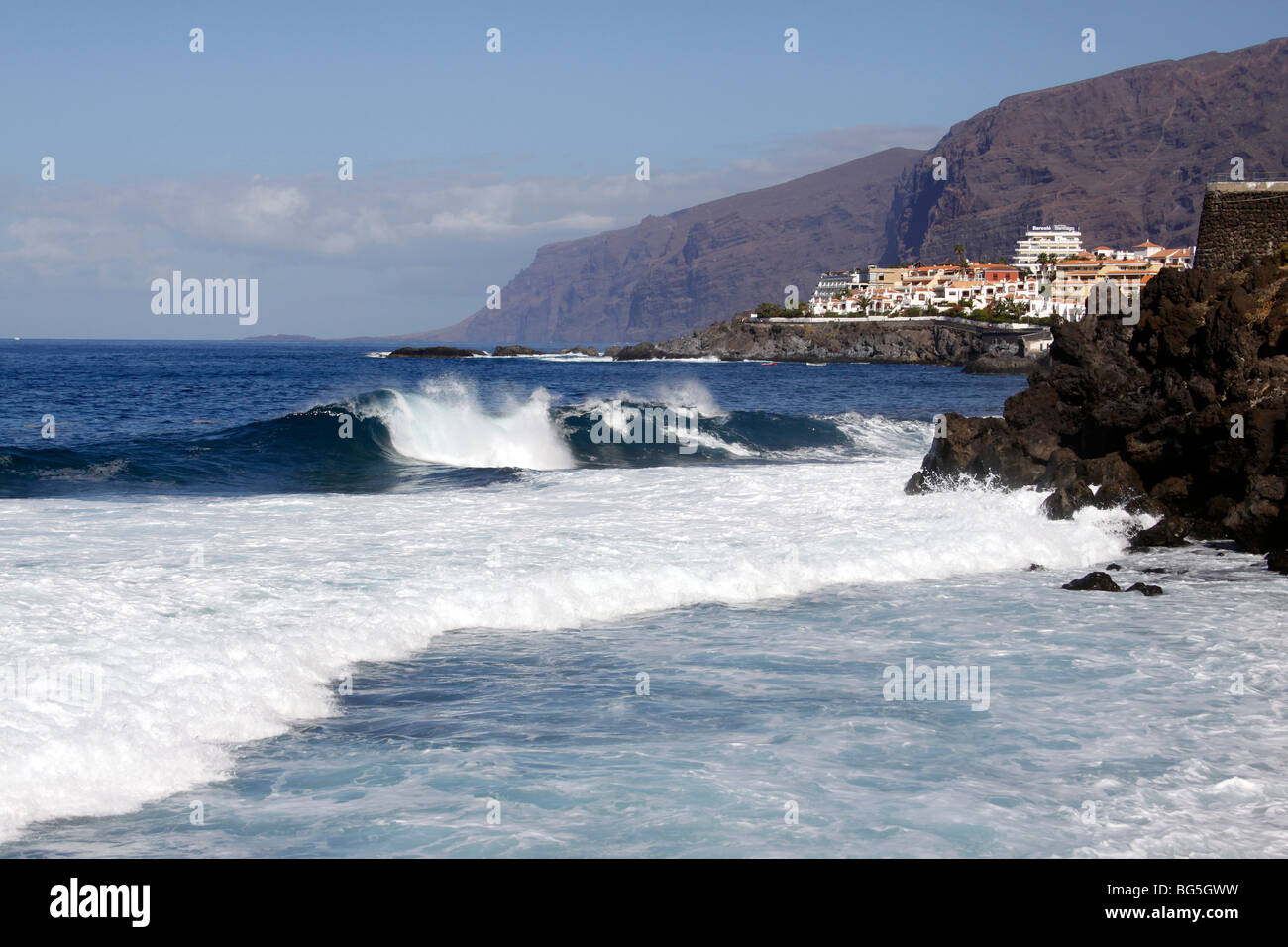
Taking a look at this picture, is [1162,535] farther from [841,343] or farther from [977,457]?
[841,343]

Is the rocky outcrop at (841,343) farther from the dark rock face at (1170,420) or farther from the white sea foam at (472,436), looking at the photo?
the dark rock face at (1170,420)

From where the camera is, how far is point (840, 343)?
145 metres

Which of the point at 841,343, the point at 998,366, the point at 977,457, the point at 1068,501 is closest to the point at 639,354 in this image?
the point at 841,343

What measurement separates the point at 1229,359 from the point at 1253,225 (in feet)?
47.2

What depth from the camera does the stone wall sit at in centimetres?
2988

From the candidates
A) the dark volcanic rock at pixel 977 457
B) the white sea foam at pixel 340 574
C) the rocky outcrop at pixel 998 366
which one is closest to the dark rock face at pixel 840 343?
the rocky outcrop at pixel 998 366

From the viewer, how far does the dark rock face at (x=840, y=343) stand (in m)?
130

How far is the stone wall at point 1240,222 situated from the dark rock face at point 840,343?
87.9 m

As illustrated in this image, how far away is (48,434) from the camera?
108ft

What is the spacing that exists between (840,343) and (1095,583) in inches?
5286

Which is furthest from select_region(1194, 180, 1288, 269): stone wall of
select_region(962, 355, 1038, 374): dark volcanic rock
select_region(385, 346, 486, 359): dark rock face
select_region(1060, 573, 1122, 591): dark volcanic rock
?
select_region(385, 346, 486, 359): dark rock face
